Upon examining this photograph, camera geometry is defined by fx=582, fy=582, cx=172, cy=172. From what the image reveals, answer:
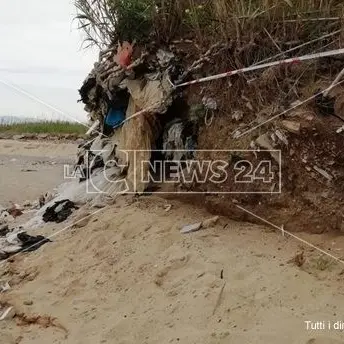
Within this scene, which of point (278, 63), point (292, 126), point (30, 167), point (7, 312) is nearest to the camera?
point (7, 312)

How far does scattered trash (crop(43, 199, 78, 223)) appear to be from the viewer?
4.90m

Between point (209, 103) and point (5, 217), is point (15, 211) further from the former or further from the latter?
point (209, 103)

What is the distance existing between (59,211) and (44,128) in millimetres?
11089

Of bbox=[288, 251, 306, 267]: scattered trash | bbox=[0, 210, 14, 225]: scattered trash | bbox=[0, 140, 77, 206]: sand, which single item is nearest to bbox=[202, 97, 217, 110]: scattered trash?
bbox=[288, 251, 306, 267]: scattered trash

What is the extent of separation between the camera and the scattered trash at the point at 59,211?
16.1 feet

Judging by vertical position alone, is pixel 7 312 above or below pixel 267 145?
below

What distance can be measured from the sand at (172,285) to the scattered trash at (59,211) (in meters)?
0.56

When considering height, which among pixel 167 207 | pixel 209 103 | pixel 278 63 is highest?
pixel 278 63

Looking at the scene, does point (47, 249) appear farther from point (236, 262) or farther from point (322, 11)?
point (322, 11)

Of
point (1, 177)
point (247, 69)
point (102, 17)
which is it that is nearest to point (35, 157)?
point (1, 177)

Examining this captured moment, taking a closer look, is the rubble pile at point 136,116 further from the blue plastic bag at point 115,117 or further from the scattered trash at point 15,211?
the scattered trash at point 15,211

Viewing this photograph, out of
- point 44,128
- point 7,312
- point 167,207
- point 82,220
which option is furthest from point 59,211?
point 44,128

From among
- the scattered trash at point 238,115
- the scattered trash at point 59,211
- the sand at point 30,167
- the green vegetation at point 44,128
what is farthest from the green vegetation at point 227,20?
the green vegetation at point 44,128

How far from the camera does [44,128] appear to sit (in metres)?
15.7
